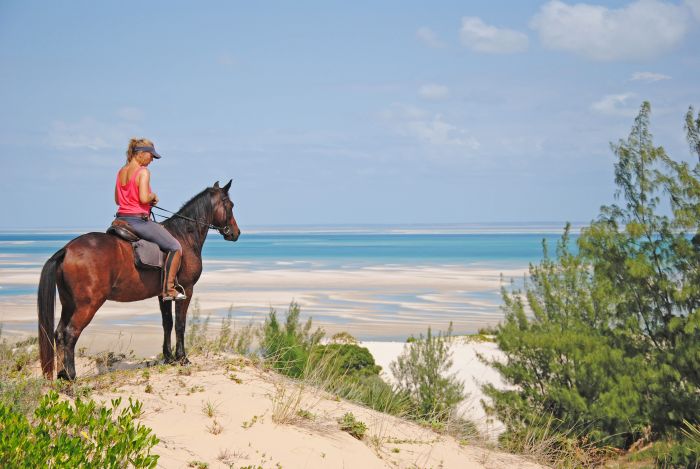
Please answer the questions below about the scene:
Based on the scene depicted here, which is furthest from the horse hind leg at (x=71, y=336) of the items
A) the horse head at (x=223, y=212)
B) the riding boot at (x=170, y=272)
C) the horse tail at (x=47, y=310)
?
the horse head at (x=223, y=212)

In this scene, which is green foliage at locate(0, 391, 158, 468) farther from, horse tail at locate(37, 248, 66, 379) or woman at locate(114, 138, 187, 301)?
woman at locate(114, 138, 187, 301)

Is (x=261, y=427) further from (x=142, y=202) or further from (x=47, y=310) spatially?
(x=142, y=202)

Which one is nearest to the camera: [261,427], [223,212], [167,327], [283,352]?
[261,427]

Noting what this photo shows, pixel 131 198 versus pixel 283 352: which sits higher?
pixel 131 198

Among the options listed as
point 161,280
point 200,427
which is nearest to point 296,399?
point 200,427

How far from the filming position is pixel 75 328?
348 inches

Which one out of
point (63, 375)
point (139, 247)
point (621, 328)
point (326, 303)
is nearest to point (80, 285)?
point (139, 247)

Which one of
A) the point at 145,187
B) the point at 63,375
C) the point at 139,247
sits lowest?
the point at 63,375

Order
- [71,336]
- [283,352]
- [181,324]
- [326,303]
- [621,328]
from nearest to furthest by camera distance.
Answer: [71,336]
[181,324]
[283,352]
[621,328]
[326,303]

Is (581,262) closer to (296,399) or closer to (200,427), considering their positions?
(296,399)

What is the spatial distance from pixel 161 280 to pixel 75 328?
1387mm

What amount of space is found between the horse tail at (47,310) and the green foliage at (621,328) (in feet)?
35.6

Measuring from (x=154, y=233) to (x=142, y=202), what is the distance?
0.43 meters

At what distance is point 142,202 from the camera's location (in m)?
9.61
